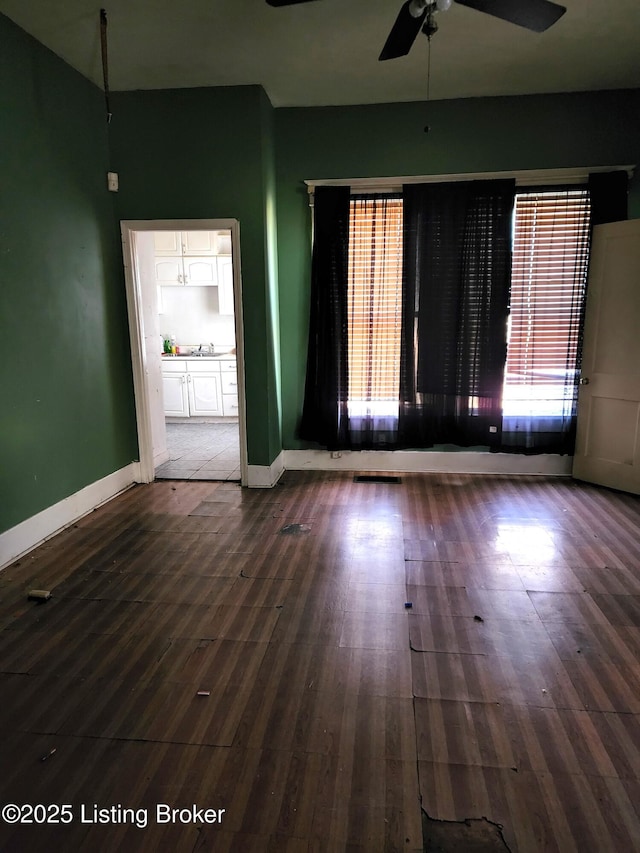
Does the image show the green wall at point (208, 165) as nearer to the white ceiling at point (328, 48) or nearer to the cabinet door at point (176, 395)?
the white ceiling at point (328, 48)

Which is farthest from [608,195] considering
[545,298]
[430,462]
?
[430,462]

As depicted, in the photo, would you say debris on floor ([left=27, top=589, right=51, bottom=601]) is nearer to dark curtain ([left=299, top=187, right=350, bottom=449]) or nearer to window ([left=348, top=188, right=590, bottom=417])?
dark curtain ([left=299, top=187, right=350, bottom=449])

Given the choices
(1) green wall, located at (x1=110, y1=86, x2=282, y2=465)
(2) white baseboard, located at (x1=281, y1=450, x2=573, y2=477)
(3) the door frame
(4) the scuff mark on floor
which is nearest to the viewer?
(4) the scuff mark on floor

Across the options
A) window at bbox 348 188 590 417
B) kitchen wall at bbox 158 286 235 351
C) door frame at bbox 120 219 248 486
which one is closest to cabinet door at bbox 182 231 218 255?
kitchen wall at bbox 158 286 235 351

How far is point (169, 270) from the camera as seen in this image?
7.00m

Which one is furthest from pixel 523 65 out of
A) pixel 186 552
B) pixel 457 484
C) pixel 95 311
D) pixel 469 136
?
pixel 186 552

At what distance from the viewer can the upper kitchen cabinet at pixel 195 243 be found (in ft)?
22.4

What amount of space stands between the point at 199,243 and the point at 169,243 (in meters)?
0.42

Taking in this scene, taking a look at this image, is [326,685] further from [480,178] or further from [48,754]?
[480,178]

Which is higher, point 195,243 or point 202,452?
point 195,243

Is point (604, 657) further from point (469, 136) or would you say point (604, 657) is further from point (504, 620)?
point (469, 136)

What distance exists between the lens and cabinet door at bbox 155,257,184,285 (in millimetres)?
6961

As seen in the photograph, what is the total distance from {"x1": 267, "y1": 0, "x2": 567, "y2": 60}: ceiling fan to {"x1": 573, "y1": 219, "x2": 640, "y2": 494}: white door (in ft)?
6.77

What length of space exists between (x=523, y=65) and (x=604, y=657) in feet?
12.8
